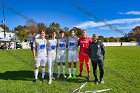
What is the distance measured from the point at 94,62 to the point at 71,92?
6.98 feet

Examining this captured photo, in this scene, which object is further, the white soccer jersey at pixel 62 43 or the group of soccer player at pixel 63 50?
the white soccer jersey at pixel 62 43

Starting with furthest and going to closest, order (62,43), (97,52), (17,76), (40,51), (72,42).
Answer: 1. (17,76)
2. (72,42)
3. (62,43)
4. (40,51)
5. (97,52)

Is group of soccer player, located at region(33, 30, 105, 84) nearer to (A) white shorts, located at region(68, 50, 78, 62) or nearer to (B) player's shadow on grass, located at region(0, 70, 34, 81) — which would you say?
(A) white shorts, located at region(68, 50, 78, 62)

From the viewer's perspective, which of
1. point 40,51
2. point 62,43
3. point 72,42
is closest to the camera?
point 40,51

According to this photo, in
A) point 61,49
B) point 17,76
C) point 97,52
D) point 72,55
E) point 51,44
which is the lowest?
point 17,76

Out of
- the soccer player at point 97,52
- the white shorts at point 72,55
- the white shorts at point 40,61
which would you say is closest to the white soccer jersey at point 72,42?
the white shorts at point 72,55

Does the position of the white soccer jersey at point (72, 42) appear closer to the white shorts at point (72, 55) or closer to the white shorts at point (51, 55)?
the white shorts at point (72, 55)

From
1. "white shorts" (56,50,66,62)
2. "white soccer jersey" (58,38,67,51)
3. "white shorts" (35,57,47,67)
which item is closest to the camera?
"white shorts" (35,57,47,67)

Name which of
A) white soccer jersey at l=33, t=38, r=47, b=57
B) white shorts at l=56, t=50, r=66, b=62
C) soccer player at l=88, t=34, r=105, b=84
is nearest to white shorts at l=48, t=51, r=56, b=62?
white soccer jersey at l=33, t=38, r=47, b=57

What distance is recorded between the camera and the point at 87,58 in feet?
43.2

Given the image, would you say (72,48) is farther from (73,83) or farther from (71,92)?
(71,92)

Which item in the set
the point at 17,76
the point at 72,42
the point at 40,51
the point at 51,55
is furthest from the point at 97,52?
the point at 17,76

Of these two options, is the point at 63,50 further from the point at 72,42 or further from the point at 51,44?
the point at 51,44

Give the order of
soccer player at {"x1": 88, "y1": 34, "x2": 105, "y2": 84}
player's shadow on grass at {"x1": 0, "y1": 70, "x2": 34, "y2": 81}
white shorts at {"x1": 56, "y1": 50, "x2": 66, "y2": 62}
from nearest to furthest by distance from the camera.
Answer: soccer player at {"x1": 88, "y1": 34, "x2": 105, "y2": 84} < white shorts at {"x1": 56, "y1": 50, "x2": 66, "y2": 62} < player's shadow on grass at {"x1": 0, "y1": 70, "x2": 34, "y2": 81}
